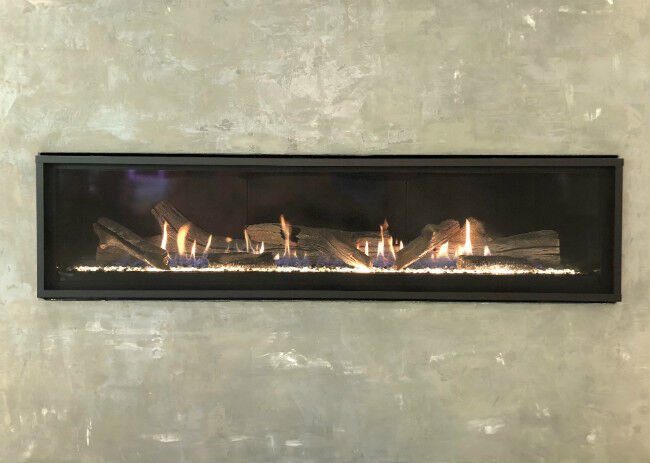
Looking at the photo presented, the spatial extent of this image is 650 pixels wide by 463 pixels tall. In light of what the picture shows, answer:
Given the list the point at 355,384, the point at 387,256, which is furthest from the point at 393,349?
the point at 387,256

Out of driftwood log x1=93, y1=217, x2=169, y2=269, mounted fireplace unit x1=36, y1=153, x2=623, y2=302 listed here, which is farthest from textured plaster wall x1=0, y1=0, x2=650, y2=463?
driftwood log x1=93, y1=217, x2=169, y2=269

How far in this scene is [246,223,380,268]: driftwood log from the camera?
216cm

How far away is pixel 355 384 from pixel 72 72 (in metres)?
1.53

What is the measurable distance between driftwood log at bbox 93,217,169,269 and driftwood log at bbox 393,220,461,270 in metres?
0.87

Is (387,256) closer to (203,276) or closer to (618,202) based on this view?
(203,276)

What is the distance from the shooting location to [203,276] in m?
2.16

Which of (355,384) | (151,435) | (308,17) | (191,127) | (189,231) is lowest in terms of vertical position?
(151,435)

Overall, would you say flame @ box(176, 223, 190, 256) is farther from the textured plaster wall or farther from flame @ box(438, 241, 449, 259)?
flame @ box(438, 241, 449, 259)

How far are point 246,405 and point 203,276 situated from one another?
1.63 ft

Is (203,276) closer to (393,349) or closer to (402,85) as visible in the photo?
(393,349)

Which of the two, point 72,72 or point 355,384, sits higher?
point 72,72

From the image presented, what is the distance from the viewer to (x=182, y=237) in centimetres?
217

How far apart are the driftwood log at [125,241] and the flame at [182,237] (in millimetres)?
65

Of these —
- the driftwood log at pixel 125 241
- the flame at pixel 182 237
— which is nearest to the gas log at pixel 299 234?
the flame at pixel 182 237
